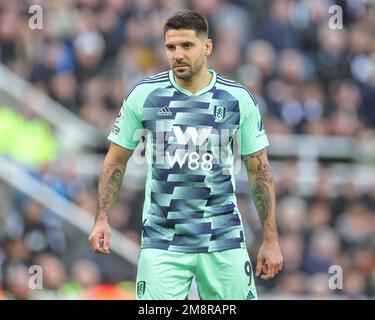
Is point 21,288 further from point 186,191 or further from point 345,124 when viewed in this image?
point 186,191

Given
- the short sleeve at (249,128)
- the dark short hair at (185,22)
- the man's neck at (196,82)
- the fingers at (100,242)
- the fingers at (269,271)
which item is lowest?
the fingers at (269,271)

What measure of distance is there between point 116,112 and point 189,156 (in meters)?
6.99

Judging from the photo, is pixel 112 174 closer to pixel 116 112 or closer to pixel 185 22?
pixel 185 22

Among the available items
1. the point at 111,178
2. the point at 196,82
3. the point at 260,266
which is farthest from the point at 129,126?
the point at 260,266

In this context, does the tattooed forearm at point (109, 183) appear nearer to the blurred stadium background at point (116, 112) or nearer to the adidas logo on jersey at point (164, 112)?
the adidas logo on jersey at point (164, 112)

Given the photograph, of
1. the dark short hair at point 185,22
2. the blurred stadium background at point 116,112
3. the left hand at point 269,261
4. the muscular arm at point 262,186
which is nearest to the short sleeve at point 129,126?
the dark short hair at point 185,22

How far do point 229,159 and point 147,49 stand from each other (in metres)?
7.63

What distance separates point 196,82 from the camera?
8.98 metres

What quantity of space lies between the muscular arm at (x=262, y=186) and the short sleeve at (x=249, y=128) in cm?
5

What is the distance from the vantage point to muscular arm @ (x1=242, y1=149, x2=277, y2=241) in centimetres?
907

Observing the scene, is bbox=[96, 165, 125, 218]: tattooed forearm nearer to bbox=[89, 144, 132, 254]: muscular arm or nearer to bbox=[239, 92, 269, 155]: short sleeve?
bbox=[89, 144, 132, 254]: muscular arm

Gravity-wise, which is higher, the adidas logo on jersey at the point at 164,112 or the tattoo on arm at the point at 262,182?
the adidas logo on jersey at the point at 164,112

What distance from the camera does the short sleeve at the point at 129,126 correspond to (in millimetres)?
8984

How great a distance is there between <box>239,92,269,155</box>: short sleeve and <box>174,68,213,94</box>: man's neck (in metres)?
0.26
